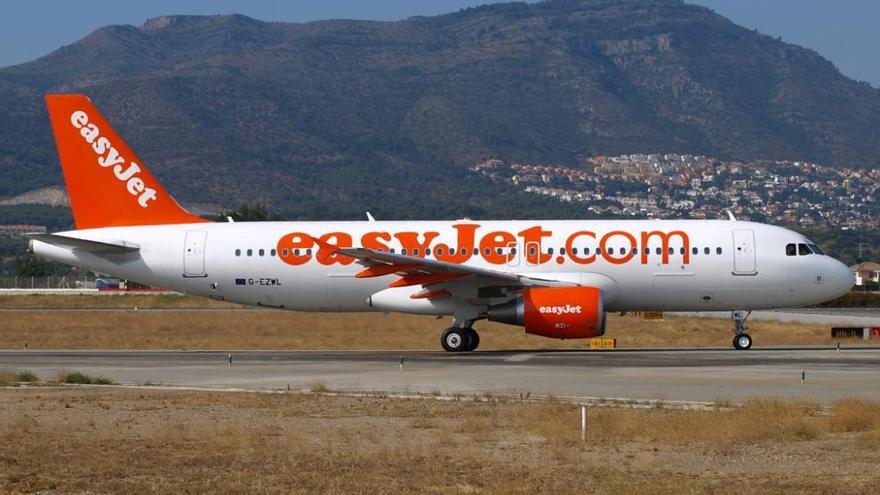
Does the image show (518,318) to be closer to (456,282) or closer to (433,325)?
(456,282)

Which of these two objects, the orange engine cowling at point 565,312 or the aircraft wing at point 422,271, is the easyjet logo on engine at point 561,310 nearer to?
the orange engine cowling at point 565,312

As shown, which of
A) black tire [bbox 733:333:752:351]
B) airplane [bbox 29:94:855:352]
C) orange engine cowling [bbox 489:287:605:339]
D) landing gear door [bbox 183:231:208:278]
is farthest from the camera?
landing gear door [bbox 183:231:208:278]

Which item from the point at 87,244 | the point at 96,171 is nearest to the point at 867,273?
the point at 96,171

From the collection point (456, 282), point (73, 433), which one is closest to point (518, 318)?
point (456, 282)

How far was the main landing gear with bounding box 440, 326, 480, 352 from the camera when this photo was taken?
39844 mm

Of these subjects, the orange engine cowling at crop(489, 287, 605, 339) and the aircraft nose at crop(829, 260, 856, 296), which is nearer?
the orange engine cowling at crop(489, 287, 605, 339)

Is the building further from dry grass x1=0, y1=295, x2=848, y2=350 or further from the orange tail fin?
the orange tail fin

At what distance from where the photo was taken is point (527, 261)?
39.9 metres

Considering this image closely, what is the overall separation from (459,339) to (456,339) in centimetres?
8

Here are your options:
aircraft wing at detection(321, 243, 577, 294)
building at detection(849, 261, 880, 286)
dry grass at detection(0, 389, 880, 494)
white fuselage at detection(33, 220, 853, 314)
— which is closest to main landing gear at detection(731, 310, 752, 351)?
white fuselage at detection(33, 220, 853, 314)

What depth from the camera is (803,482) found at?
55.0ft

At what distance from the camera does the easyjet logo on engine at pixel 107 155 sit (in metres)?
42.7

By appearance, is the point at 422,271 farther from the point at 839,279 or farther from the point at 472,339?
the point at 839,279

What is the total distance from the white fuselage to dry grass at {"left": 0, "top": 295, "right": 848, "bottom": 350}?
12.6 ft
